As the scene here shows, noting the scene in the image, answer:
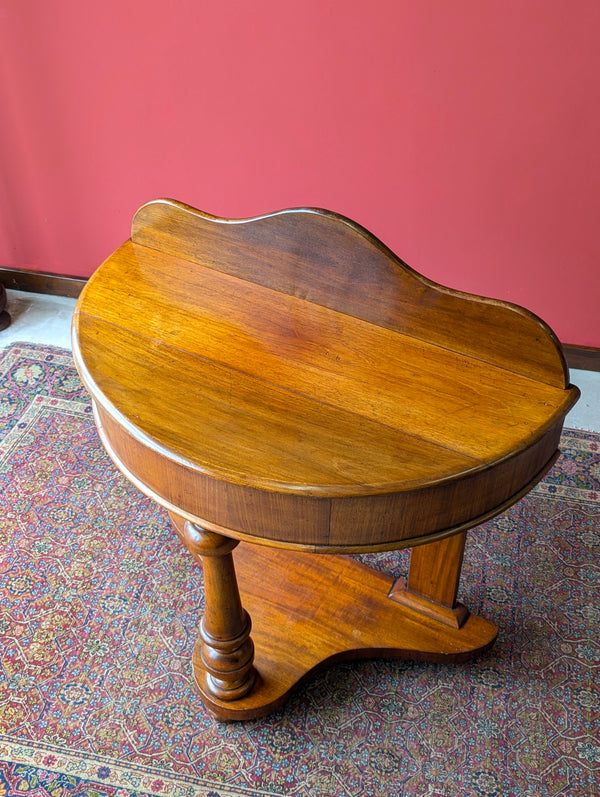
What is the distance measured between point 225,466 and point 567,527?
1602 mm

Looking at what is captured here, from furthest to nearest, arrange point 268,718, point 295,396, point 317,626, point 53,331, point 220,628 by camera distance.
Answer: point 53,331, point 317,626, point 268,718, point 220,628, point 295,396

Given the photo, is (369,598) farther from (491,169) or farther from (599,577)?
(491,169)

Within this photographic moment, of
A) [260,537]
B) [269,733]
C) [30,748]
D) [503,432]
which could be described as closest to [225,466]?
[260,537]

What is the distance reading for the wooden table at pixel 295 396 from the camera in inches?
52.7

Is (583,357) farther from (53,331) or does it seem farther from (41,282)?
(41,282)

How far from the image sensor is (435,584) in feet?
7.09

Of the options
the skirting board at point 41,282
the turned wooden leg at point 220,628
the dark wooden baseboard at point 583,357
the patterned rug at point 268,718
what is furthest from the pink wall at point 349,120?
the turned wooden leg at point 220,628

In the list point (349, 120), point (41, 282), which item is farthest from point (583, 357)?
point (41, 282)

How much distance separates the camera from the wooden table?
4.39 ft

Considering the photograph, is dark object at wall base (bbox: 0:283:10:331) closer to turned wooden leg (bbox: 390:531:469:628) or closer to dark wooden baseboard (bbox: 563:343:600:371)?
turned wooden leg (bbox: 390:531:469:628)

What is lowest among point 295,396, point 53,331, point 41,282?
point 53,331

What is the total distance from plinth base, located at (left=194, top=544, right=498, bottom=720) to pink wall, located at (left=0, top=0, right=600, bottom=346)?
1341mm

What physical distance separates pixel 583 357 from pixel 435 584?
139 centimetres

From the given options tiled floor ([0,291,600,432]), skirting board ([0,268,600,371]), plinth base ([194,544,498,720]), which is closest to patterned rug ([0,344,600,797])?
plinth base ([194,544,498,720])
